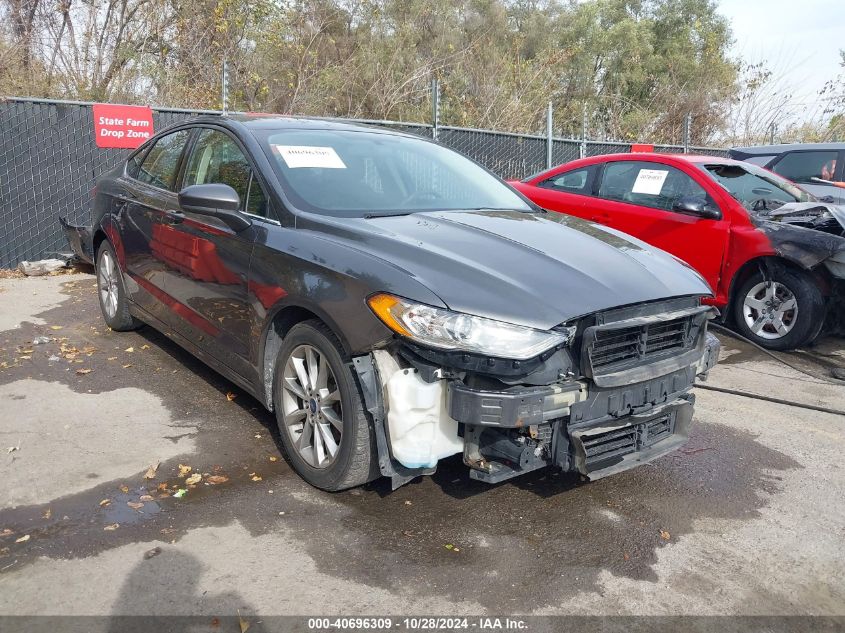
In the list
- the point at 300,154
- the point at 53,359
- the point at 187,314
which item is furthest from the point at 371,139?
the point at 53,359

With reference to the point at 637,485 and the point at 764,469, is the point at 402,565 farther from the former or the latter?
the point at 764,469

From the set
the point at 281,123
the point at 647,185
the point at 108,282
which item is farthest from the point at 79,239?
the point at 647,185

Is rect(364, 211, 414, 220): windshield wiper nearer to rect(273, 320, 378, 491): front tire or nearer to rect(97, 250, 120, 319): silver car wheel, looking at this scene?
rect(273, 320, 378, 491): front tire

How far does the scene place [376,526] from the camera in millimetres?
3027

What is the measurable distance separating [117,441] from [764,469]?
11.4 ft

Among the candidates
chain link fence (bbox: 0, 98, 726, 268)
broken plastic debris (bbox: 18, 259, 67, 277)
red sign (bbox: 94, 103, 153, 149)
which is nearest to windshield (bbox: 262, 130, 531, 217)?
chain link fence (bbox: 0, 98, 726, 268)

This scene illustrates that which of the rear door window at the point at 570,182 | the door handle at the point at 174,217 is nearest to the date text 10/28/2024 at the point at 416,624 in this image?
the door handle at the point at 174,217

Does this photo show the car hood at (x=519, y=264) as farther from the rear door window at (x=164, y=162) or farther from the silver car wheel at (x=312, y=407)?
the rear door window at (x=164, y=162)

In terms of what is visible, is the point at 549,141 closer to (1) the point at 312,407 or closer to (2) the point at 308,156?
(2) the point at 308,156

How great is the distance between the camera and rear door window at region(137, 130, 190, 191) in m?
4.66

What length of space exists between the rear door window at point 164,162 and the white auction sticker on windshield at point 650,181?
420cm

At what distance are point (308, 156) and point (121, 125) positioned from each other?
5.64m

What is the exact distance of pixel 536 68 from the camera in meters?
18.0

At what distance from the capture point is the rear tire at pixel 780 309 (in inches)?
232
